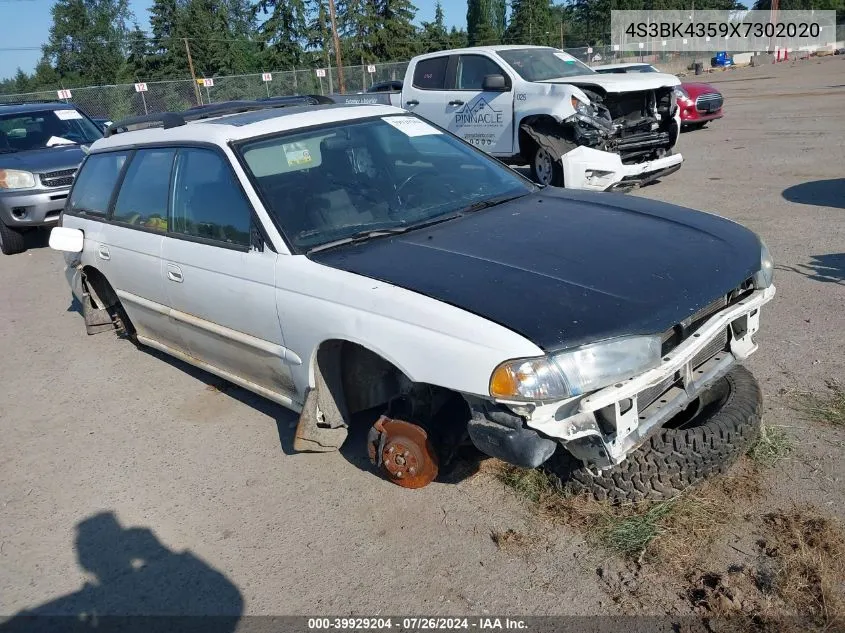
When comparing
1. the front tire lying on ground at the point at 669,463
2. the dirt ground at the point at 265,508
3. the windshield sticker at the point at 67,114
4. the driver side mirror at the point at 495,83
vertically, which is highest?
the windshield sticker at the point at 67,114

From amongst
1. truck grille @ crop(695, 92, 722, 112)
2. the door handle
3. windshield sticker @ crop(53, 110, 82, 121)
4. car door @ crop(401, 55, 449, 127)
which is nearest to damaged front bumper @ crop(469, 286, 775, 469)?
the door handle

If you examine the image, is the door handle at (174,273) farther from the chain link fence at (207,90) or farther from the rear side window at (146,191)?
the chain link fence at (207,90)

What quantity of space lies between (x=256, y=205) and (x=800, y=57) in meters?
58.1

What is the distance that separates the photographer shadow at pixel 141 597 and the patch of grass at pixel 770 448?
7.86 feet

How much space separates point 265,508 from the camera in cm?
350

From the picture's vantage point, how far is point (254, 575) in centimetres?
304

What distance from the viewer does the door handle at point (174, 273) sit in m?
4.21

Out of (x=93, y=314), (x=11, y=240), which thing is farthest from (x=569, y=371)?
(x=11, y=240)

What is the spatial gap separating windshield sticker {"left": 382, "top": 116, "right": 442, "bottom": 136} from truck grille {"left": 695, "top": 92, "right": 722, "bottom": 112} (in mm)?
12488

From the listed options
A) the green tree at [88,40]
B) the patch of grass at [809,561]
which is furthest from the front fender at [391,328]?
the green tree at [88,40]

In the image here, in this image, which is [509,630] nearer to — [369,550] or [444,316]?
[369,550]

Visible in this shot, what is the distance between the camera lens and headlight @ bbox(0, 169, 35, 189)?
9.66 meters

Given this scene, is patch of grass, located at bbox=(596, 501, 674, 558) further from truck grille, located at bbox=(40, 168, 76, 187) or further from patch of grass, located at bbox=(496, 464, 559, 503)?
truck grille, located at bbox=(40, 168, 76, 187)

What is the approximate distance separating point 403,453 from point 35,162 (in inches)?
349
